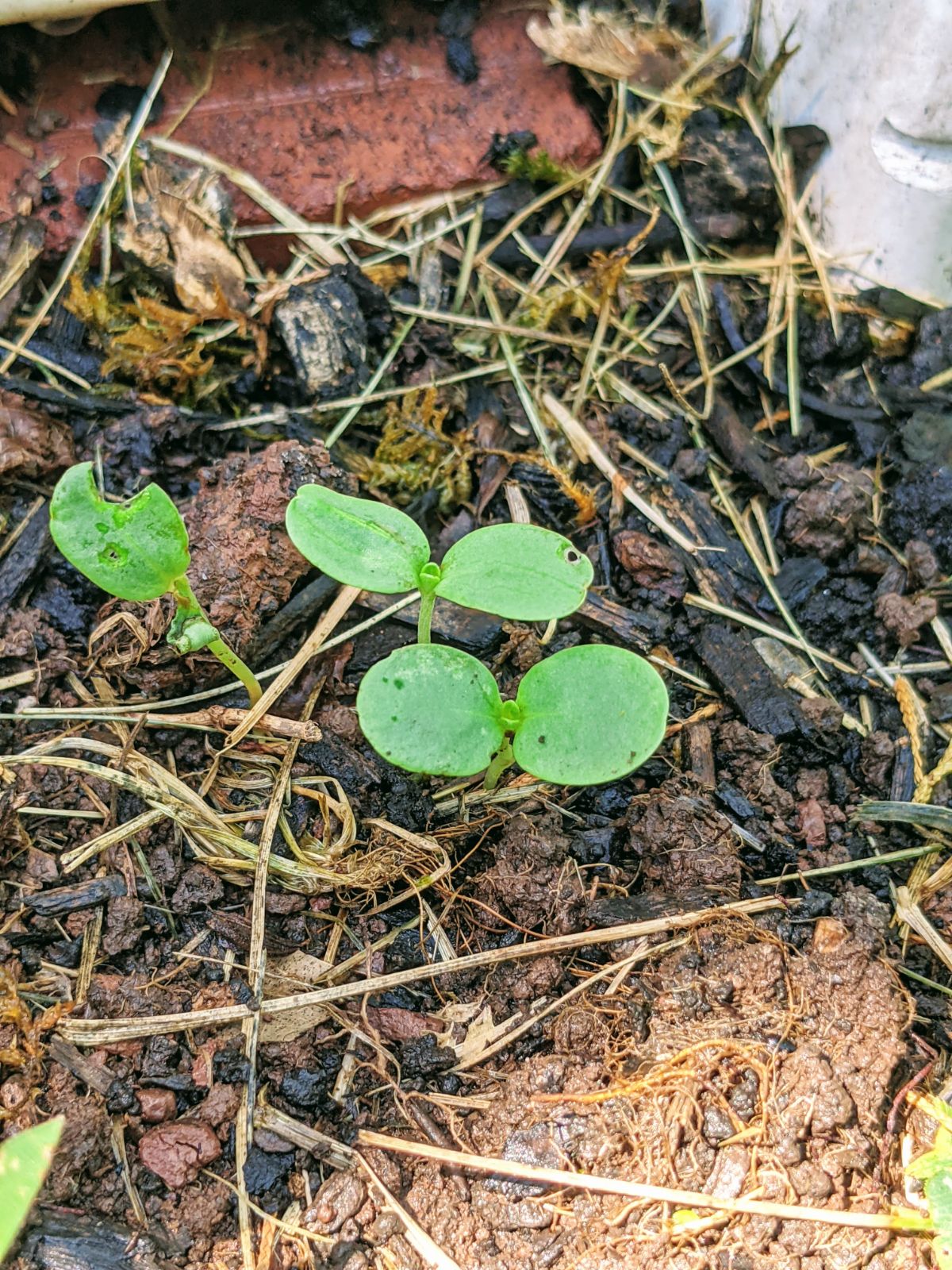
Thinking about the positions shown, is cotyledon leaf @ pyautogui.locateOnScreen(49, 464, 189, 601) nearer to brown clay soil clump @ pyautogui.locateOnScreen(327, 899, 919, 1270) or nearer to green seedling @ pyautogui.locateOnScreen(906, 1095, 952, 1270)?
brown clay soil clump @ pyautogui.locateOnScreen(327, 899, 919, 1270)

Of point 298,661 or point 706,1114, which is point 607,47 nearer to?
point 298,661

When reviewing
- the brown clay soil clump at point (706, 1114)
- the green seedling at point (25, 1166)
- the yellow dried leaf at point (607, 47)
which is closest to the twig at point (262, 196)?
the yellow dried leaf at point (607, 47)

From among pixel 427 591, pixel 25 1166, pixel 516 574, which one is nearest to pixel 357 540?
pixel 427 591

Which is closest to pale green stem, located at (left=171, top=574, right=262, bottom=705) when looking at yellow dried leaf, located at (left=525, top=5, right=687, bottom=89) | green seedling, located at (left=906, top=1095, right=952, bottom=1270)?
green seedling, located at (left=906, top=1095, right=952, bottom=1270)

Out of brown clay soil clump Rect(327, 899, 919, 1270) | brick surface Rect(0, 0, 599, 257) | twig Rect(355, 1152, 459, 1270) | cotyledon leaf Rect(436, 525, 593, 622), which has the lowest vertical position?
twig Rect(355, 1152, 459, 1270)

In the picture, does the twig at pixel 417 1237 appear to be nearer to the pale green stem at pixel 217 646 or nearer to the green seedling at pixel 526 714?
the green seedling at pixel 526 714

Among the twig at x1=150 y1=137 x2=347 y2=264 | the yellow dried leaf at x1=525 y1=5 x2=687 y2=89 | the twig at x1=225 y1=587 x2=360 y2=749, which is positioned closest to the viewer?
the twig at x1=225 y1=587 x2=360 y2=749
